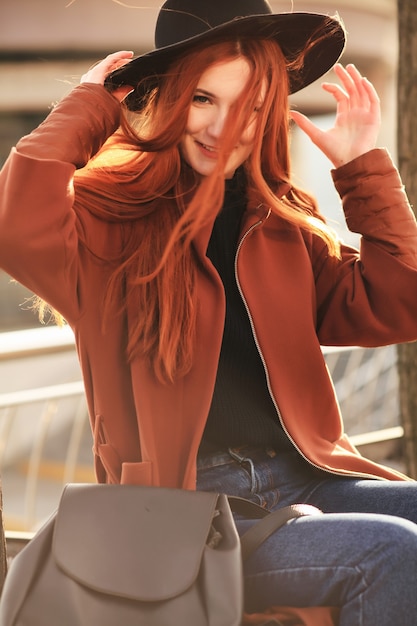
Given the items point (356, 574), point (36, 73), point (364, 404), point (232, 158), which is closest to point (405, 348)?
point (232, 158)

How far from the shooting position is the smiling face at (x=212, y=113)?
1.72m

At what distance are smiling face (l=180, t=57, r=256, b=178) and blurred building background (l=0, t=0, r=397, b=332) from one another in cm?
532

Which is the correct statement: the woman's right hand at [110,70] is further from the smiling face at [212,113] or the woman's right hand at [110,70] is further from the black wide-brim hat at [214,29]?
the smiling face at [212,113]

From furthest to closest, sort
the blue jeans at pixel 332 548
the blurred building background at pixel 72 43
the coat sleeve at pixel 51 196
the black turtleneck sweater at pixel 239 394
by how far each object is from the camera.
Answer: the blurred building background at pixel 72 43
the black turtleneck sweater at pixel 239 394
the coat sleeve at pixel 51 196
the blue jeans at pixel 332 548

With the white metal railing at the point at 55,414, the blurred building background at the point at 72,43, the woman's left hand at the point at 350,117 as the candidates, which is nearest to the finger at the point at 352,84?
the woman's left hand at the point at 350,117

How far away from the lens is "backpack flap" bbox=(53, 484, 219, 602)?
4.58 feet

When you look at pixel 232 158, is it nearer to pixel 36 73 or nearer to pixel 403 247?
pixel 403 247

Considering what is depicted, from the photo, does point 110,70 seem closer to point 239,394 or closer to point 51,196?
point 51,196

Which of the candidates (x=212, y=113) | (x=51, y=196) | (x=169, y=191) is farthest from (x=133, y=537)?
(x=212, y=113)

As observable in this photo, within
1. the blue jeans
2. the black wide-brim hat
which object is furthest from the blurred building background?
the blue jeans

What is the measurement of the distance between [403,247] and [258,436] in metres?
0.53

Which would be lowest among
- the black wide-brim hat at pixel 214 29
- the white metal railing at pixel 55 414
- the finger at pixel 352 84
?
the white metal railing at pixel 55 414

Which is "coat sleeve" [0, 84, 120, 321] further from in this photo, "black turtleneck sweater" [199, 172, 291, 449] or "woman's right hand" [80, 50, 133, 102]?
"black turtleneck sweater" [199, 172, 291, 449]

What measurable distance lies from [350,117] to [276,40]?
25 centimetres
